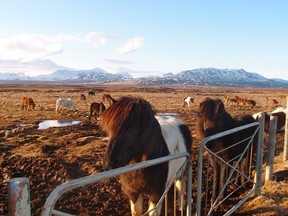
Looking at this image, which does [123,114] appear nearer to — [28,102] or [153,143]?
[153,143]

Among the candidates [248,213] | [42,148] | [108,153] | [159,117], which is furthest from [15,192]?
[42,148]

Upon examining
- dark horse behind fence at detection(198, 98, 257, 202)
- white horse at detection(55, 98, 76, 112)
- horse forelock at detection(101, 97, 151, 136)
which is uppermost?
horse forelock at detection(101, 97, 151, 136)

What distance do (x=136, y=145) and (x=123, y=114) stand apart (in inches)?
15.2

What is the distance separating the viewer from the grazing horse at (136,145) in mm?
2996

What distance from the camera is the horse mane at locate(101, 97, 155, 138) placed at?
306 centimetres

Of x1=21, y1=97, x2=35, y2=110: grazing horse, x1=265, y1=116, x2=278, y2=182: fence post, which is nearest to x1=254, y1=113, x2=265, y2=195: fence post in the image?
x1=265, y1=116, x2=278, y2=182: fence post

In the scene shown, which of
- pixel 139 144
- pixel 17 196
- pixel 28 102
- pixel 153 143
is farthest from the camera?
pixel 28 102

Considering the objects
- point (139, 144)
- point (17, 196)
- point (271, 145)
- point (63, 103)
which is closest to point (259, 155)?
point (271, 145)

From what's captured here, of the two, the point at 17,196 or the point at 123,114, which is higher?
the point at 123,114

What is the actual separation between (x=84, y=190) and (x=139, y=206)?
244 cm

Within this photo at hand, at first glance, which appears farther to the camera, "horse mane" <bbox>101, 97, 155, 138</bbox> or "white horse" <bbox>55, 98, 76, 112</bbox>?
"white horse" <bbox>55, 98, 76, 112</bbox>

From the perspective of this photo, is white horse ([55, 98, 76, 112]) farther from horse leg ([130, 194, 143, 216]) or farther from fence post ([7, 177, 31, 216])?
fence post ([7, 177, 31, 216])

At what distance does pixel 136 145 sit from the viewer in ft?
10.4

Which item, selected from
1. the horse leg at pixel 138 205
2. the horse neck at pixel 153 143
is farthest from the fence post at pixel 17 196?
the horse leg at pixel 138 205
